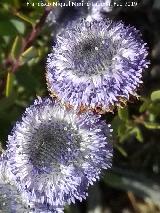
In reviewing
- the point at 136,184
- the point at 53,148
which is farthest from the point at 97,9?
the point at 136,184

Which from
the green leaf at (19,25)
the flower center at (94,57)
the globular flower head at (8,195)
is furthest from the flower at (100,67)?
the green leaf at (19,25)

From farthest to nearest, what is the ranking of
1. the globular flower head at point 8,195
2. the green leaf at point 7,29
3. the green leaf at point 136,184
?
the green leaf at point 136,184 < the green leaf at point 7,29 < the globular flower head at point 8,195

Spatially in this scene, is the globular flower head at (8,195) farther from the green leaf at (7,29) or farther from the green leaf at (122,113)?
the green leaf at (7,29)

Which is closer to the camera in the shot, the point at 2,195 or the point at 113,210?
the point at 2,195

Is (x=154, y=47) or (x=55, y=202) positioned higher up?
(x=154, y=47)

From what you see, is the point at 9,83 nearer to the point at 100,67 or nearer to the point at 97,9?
the point at 97,9

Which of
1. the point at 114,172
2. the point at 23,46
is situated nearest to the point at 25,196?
the point at 23,46

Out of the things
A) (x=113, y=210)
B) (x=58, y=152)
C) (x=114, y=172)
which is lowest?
(x=113, y=210)

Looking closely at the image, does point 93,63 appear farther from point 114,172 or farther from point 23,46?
point 114,172
